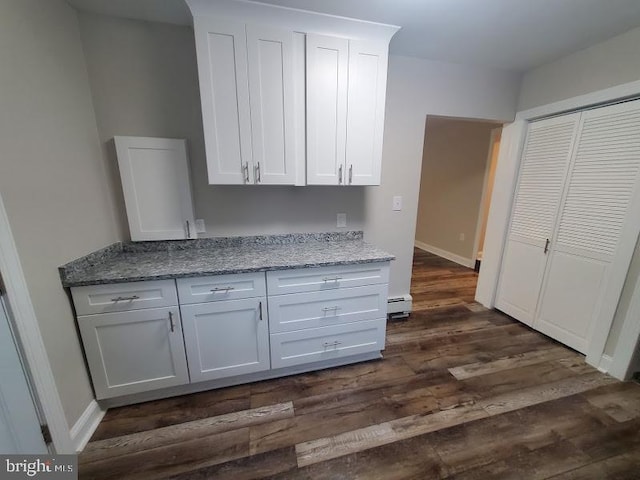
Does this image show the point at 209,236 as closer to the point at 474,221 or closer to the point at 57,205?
the point at 57,205

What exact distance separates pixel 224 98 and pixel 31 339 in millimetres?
1562

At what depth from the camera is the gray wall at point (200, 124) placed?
1.65 meters

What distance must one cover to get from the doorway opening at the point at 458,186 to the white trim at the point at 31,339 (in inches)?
178

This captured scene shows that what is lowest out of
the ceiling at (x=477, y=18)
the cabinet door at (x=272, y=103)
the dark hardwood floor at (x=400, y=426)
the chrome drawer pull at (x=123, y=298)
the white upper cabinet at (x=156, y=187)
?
A: the dark hardwood floor at (x=400, y=426)

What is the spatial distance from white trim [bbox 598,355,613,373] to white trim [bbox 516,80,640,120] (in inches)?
75.2

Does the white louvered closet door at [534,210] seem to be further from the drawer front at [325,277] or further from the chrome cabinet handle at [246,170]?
the chrome cabinet handle at [246,170]

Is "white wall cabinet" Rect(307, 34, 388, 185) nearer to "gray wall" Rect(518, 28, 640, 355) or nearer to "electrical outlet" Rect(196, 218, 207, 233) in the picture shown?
"electrical outlet" Rect(196, 218, 207, 233)

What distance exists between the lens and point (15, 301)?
3.40 feet

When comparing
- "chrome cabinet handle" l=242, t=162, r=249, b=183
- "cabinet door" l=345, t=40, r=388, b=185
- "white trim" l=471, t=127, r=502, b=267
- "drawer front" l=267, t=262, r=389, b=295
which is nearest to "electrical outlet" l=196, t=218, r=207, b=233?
"chrome cabinet handle" l=242, t=162, r=249, b=183

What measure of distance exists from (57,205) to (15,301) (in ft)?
1.75

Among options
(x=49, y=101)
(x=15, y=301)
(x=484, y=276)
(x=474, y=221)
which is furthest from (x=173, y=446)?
(x=474, y=221)

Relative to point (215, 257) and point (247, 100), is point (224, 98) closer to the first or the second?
point (247, 100)

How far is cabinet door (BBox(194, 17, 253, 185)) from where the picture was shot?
4.78 ft

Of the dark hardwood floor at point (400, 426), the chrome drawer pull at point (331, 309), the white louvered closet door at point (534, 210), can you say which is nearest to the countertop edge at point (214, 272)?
the chrome drawer pull at point (331, 309)
